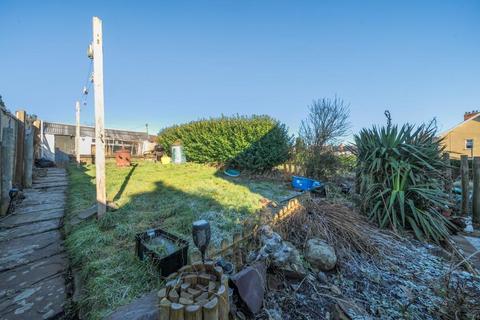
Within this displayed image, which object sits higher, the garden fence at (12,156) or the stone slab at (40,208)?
the garden fence at (12,156)

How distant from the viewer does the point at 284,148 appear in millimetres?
7820

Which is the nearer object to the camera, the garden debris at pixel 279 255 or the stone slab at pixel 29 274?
the stone slab at pixel 29 274

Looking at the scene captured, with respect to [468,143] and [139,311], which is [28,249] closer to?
[139,311]

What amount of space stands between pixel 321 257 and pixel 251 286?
960mm

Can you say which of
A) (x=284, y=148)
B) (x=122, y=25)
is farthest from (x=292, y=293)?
(x=122, y=25)

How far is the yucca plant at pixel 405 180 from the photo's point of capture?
3.04 metres

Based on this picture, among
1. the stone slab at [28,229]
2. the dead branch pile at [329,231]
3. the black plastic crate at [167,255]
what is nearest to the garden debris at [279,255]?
the dead branch pile at [329,231]

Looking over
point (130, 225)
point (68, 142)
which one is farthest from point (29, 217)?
point (68, 142)

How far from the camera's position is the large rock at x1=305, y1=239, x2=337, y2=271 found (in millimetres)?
2025

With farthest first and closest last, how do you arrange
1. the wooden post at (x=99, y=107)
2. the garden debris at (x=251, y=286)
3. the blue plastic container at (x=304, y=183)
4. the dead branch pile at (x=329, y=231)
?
the blue plastic container at (x=304, y=183) < the wooden post at (x=99, y=107) < the dead branch pile at (x=329, y=231) < the garden debris at (x=251, y=286)

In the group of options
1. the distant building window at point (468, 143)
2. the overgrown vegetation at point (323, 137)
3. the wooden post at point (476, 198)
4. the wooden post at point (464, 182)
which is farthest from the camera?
the distant building window at point (468, 143)

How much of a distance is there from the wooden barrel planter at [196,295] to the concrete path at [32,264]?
1111mm

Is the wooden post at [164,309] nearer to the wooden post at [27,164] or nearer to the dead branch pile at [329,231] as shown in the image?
the dead branch pile at [329,231]

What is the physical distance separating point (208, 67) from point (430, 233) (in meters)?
8.29
